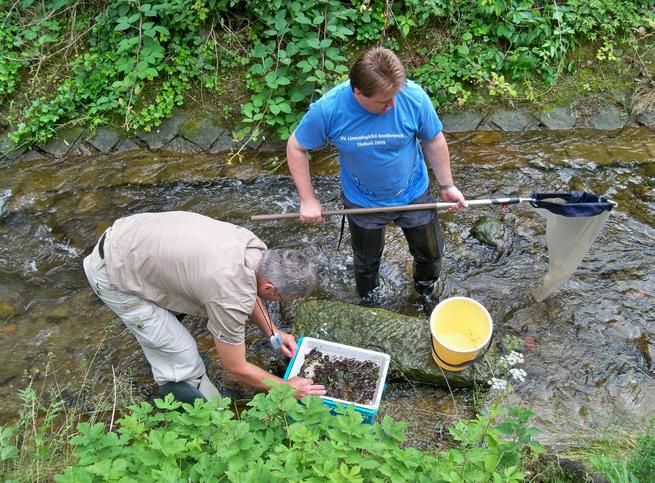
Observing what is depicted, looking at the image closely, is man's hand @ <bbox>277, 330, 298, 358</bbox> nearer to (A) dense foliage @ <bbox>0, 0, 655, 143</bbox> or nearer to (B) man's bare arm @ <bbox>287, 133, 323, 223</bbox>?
(B) man's bare arm @ <bbox>287, 133, 323, 223</bbox>

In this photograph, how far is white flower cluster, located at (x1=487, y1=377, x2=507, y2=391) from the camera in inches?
127

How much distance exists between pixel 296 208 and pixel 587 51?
3.84 meters

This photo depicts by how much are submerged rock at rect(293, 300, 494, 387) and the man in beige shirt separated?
2.59 feet

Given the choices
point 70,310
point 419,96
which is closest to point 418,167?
point 419,96

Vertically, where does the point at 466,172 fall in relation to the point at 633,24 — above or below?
below

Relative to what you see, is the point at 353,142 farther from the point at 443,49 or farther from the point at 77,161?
the point at 77,161

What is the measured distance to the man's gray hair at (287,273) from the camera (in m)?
2.46

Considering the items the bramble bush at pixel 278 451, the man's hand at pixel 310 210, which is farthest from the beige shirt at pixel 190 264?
the man's hand at pixel 310 210

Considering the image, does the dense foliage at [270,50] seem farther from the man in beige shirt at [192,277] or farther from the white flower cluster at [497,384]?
the white flower cluster at [497,384]

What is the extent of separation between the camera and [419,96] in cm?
294

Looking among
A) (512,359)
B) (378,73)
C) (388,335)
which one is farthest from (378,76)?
(512,359)

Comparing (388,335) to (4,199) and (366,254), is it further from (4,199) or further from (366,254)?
(4,199)

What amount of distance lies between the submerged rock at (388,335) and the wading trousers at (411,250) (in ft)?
1.16

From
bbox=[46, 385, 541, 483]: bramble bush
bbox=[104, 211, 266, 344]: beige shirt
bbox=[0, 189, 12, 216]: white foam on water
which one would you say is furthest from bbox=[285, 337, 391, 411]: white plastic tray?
bbox=[0, 189, 12, 216]: white foam on water
